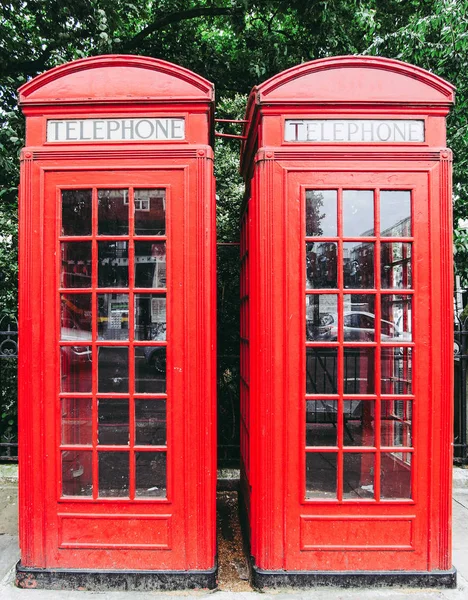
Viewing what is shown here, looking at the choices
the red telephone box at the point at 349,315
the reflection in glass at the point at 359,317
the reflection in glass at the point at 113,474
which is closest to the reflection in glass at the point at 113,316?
the reflection in glass at the point at 113,474

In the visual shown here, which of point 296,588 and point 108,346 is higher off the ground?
point 108,346

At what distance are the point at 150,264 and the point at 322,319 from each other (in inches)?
45.6

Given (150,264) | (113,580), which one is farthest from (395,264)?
(113,580)

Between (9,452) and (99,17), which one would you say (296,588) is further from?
(99,17)

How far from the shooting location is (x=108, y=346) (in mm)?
2846

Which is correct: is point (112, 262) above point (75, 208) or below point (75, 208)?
below

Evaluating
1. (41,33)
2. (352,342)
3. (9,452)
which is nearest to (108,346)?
(352,342)

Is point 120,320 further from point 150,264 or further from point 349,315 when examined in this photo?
point 349,315

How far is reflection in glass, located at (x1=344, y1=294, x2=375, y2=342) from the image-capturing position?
283 cm

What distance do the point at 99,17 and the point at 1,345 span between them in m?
3.55

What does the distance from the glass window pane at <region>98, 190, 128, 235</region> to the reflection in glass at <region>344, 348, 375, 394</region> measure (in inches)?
65.9

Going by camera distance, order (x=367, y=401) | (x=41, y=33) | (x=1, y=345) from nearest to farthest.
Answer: (x=367, y=401) < (x=1, y=345) < (x=41, y=33)

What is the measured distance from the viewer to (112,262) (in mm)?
2832

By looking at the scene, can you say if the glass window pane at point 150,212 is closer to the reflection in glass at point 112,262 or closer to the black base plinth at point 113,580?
the reflection in glass at point 112,262
